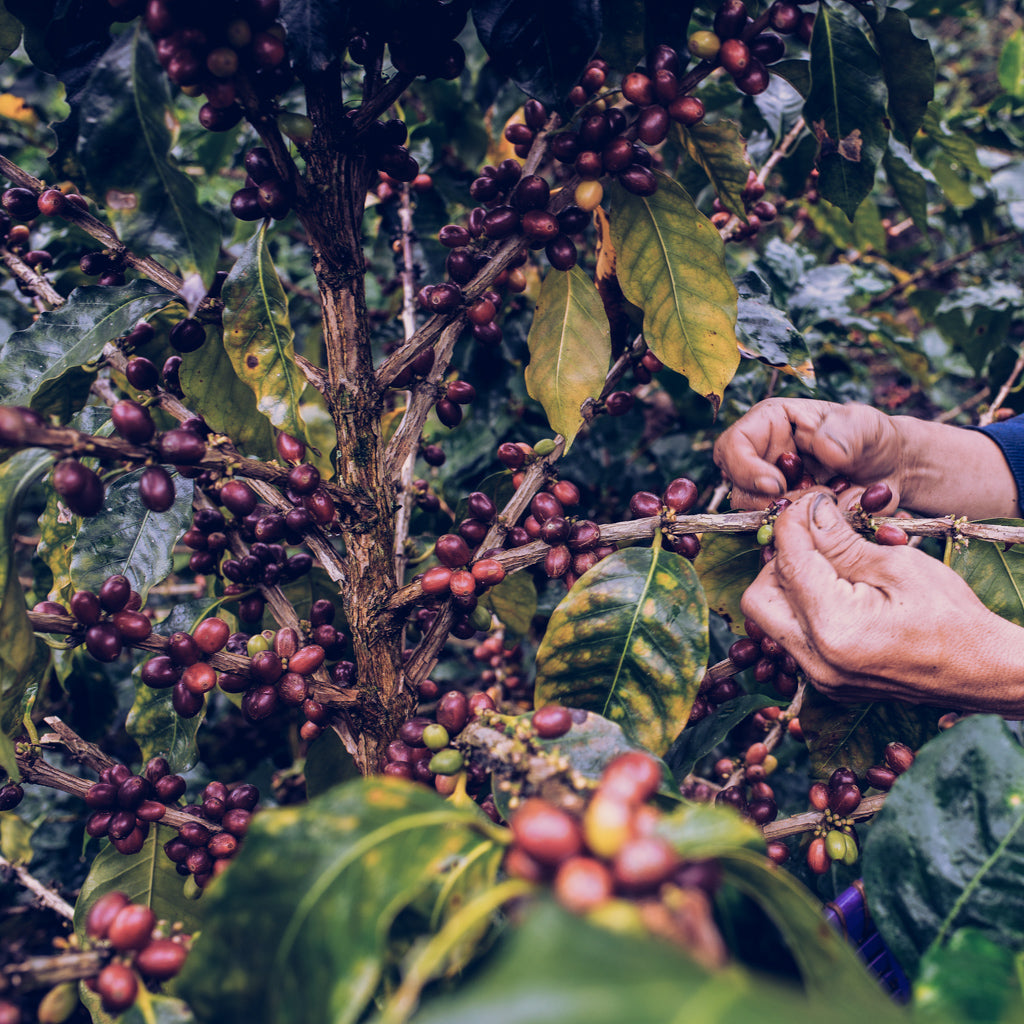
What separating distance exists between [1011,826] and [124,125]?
62.7 inches

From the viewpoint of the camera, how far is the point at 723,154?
1.49 meters

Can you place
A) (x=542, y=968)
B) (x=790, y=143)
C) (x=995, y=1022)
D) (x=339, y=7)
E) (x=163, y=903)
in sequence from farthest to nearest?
(x=790, y=143), (x=163, y=903), (x=339, y=7), (x=995, y=1022), (x=542, y=968)

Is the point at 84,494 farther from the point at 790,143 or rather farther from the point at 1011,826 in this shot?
the point at 790,143

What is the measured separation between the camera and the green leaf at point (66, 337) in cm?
127

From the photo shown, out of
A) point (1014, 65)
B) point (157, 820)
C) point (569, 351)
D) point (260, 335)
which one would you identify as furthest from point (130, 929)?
point (1014, 65)

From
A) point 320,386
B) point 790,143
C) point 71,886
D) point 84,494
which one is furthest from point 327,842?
point 790,143

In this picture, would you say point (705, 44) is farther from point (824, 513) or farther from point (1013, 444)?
point (1013, 444)

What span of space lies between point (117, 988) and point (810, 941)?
80 cm

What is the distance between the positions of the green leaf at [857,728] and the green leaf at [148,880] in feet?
4.51

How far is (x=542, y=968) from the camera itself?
46 cm

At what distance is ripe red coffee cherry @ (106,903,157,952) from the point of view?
2.83ft

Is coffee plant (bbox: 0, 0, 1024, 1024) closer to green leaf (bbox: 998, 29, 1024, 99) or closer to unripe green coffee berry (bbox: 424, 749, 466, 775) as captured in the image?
unripe green coffee berry (bbox: 424, 749, 466, 775)

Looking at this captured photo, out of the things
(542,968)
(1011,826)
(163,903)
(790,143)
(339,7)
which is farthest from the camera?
(790,143)

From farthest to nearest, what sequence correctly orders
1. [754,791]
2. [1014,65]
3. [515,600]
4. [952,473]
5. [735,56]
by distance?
[1014,65], [952,473], [515,600], [754,791], [735,56]
